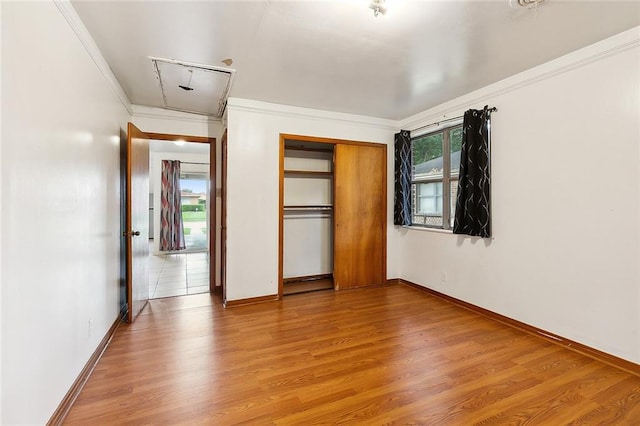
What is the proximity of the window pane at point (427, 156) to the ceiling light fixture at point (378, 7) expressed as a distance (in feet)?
8.10

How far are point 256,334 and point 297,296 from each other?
119cm

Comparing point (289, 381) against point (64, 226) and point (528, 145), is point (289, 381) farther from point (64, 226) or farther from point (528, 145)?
point (528, 145)

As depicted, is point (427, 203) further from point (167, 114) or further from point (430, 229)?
point (167, 114)

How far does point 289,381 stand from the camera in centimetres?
206

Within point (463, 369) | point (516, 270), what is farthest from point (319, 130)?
point (463, 369)

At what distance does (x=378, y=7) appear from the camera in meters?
1.82

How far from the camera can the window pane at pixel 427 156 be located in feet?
13.2

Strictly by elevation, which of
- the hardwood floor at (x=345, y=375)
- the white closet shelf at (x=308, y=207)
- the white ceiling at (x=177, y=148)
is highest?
the white ceiling at (x=177, y=148)

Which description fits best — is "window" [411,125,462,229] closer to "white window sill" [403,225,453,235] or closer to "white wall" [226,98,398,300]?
"white window sill" [403,225,453,235]

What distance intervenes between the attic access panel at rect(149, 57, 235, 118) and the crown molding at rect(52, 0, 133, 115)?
0.38 meters

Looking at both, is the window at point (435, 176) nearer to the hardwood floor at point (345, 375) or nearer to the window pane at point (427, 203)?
the window pane at point (427, 203)

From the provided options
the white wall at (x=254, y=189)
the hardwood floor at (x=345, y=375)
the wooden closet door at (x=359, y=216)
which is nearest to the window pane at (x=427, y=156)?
the wooden closet door at (x=359, y=216)

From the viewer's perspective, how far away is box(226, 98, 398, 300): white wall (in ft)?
11.7

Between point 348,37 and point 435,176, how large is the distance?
95.6 inches
